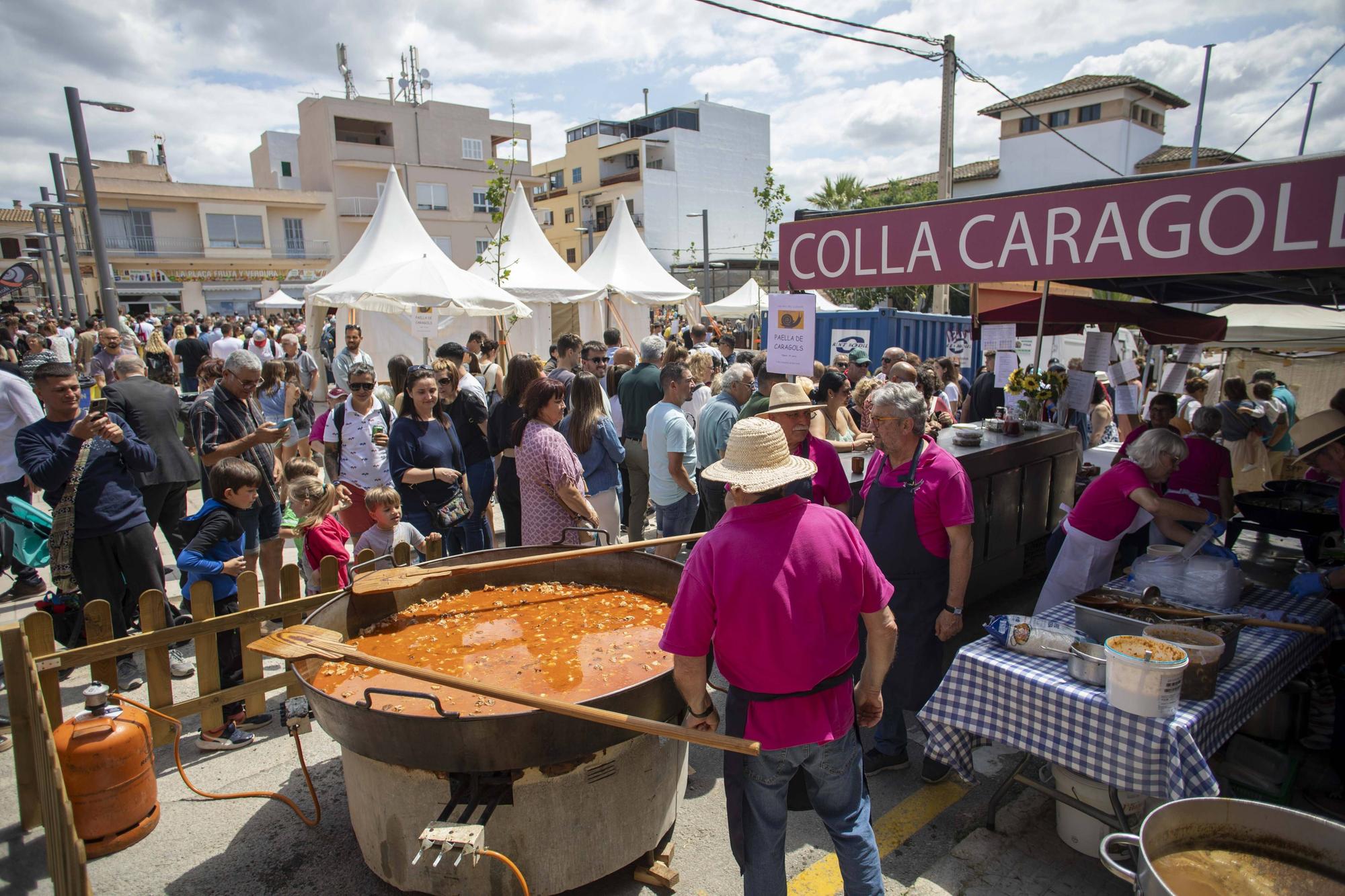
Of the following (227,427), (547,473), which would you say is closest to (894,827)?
(547,473)

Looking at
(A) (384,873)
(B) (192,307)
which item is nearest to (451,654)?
(A) (384,873)

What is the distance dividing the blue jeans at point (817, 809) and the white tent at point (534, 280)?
1236cm

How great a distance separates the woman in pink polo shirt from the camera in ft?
13.5

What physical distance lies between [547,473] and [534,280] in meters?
10.5

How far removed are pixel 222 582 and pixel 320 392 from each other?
896 cm

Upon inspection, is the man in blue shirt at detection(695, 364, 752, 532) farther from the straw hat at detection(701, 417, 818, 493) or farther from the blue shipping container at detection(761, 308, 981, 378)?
the blue shipping container at detection(761, 308, 981, 378)

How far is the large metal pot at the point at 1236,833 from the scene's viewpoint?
194cm

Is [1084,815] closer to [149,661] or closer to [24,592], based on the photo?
[149,661]

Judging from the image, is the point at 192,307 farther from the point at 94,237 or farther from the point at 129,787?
the point at 129,787

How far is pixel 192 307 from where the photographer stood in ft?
145

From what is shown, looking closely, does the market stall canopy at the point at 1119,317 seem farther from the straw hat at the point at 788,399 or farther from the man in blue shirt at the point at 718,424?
the straw hat at the point at 788,399

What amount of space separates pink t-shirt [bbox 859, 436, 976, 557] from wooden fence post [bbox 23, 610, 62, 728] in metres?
4.28

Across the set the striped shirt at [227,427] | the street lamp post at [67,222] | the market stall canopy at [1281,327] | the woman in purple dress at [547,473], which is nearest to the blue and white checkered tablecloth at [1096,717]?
the woman in purple dress at [547,473]

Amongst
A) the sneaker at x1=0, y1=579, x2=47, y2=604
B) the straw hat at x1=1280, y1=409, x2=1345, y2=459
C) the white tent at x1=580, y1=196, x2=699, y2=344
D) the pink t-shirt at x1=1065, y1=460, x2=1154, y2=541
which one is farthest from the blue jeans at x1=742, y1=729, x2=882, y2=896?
the white tent at x1=580, y1=196, x2=699, y2=344
